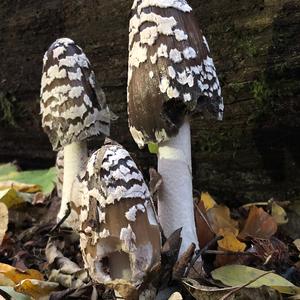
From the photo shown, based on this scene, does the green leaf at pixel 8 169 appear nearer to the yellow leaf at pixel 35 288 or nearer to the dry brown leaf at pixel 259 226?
the yellow leaf at pixel 35 288

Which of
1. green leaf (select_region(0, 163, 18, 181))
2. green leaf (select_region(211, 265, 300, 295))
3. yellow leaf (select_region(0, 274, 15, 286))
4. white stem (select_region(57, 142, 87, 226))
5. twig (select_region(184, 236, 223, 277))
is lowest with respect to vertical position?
green leaf (select_region(211, 265, 300, 295))

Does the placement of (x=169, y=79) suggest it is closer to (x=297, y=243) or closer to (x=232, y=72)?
(x=232, y=72)

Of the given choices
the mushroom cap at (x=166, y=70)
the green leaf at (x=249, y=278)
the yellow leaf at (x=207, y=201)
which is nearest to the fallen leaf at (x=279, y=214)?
the yellow leaf at (x=207, y=201)

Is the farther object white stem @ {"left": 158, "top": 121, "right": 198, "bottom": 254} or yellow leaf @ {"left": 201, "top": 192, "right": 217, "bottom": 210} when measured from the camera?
yellow leaf @ {"left": 201, "top": 192, "right": 217, "bottom": 210}

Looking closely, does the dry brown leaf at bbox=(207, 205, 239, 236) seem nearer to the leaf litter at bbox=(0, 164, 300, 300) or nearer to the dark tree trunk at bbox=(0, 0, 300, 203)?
the leaf litter at bbox=(0, 164, 300, 300)

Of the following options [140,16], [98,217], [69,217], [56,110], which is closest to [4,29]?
[56,110]

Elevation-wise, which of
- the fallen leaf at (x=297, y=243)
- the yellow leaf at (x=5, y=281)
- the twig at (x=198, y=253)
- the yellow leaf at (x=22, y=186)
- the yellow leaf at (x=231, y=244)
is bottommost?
the fallen leaf at (x=297, y=243)

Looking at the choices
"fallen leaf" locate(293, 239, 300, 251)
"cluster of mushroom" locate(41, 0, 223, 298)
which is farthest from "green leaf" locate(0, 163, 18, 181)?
"fallen leaf" locate(293, 239, 300, 251)
